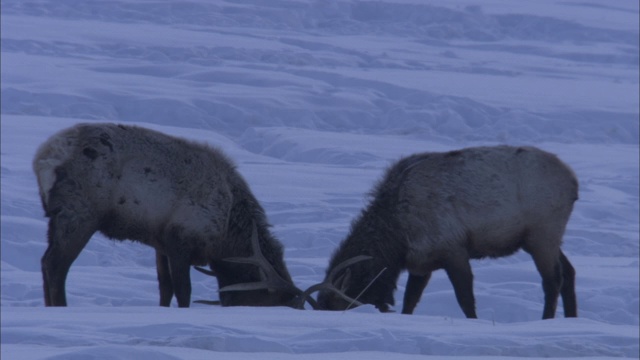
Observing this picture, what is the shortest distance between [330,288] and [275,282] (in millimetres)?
393

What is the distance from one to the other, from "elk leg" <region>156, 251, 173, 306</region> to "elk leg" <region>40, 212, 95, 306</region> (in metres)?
0.88

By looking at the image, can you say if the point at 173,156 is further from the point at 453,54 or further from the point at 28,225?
the point at 453,54

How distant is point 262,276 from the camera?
27.2 ft

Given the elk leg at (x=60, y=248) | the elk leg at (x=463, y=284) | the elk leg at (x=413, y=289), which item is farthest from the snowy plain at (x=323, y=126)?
the elk leg at (x=60, y=248)

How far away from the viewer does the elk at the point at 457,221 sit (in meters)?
8.35

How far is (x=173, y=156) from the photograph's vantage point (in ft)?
26.7

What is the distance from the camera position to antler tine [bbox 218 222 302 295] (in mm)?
8195

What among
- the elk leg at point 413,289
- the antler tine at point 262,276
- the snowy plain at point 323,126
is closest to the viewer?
the snowy plain at point 323,126

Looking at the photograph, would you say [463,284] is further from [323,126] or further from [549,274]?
[323,126]

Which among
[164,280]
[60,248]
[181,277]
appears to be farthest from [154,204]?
[164,280]

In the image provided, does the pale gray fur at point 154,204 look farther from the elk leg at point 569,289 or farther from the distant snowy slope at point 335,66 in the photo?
the distant snowy slope at point 335,66

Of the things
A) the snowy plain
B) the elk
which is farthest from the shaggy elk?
the snowy plain

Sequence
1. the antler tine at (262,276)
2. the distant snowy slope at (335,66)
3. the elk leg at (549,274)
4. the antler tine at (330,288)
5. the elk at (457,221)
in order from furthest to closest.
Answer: the distant snowy slope at (335,66) → the elk leg at (549,274) → the elk at (457,221) → the antler tine at (262,276) → the antler tine at (330,288)

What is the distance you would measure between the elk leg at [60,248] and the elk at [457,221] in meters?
1.70
